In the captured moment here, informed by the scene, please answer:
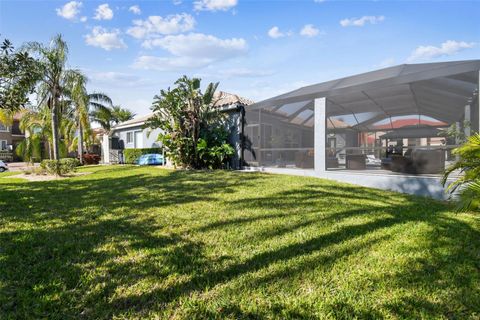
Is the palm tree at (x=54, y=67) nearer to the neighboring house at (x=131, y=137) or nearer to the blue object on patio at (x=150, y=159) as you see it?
the neighboring house at (x=131, y=137)

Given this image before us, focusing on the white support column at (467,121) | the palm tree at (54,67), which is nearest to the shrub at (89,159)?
the palm tree at (54,67)

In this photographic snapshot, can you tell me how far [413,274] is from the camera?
9.57ft

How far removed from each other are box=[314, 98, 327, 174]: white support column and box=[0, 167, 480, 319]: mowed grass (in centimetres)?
477

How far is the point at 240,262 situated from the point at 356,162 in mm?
9442

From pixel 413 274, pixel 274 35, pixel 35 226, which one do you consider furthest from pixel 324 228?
pixel 274 35

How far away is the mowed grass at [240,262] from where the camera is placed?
238 cm

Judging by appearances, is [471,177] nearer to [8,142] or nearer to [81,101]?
[81,101]

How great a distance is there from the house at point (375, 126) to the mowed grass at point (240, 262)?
375 centimetres

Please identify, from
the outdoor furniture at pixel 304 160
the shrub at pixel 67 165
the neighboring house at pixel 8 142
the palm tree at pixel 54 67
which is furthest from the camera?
the neighboring house at pixel 8 142

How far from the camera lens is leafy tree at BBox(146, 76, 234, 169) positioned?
529 inches

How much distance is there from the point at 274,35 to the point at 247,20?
1960mm

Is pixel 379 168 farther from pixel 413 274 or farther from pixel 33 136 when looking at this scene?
pixel 33 136

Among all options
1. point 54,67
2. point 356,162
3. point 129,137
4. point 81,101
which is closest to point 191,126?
point 54,67

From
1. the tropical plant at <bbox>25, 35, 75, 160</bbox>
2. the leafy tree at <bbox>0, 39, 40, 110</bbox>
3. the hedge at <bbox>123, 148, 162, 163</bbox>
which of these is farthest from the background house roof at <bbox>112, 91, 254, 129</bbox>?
the leafy tree at <bbox>0, 39, 40, 110</bbox>
